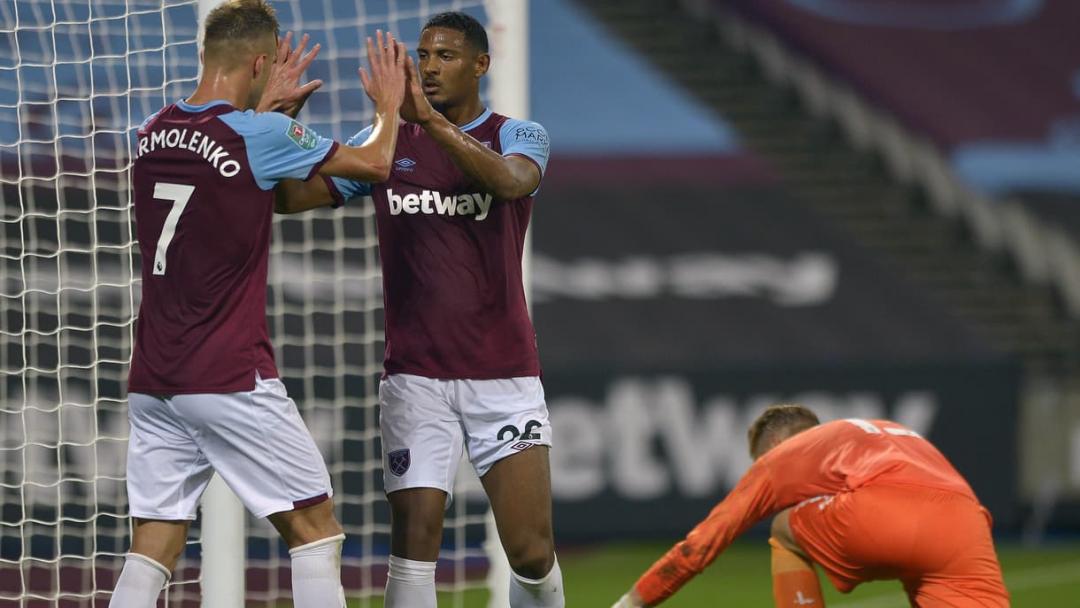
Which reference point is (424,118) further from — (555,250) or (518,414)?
(555,250)

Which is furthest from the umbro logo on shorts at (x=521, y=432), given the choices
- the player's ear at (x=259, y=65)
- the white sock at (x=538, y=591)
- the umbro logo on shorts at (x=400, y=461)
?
the player's ear at (x=259, y=65)

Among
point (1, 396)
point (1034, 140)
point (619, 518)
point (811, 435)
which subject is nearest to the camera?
point (811, 435)

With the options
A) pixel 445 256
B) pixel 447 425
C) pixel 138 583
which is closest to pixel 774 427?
pixel 447 425

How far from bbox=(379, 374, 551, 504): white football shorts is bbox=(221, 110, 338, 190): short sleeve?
777 mm

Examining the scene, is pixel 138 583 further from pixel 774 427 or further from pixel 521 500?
pixel 774 427

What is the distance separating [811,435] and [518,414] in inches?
38.3

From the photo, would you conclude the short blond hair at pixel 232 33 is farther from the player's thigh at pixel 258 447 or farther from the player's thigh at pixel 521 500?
the player's thigh at pixel 521 500

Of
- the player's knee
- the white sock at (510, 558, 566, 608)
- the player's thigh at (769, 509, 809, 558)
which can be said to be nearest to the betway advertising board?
the player's thigh at (769, 509, 809, 558)

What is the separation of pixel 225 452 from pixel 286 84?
986 millimetres

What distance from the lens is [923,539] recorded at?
186 inches

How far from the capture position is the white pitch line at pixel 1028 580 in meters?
7.89

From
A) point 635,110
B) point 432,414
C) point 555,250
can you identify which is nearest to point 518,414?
point 432,414

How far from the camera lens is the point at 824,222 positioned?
12.8 metres

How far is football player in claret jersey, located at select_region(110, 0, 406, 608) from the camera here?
156 inches
